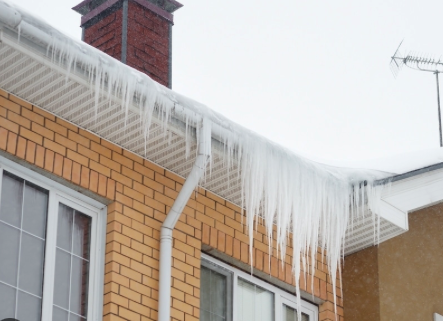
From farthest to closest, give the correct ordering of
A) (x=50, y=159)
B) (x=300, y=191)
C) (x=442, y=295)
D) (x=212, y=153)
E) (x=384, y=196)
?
(x=442, y=295) < (x=384, y=196) < (x=300, y=191) < (x=212, y=153) < (x=50, y=159)

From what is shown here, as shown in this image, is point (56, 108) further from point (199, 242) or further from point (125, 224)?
point (199, 242)

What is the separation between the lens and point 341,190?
315 inches

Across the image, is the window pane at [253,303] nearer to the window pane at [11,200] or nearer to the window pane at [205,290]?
the window pane at [205,290]

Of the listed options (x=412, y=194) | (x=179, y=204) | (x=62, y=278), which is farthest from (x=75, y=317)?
(x=412, y=194)

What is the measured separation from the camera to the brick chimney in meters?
9.66

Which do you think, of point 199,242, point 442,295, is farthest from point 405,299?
point 199,242

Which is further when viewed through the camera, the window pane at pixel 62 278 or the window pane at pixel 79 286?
the window pane at pixel 79 286

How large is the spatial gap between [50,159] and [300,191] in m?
1.98

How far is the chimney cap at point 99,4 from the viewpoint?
10.1 m

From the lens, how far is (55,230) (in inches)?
261

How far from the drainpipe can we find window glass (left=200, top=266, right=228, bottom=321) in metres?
0.61

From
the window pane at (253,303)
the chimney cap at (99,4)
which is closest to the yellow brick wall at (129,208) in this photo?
the window pane at (253,303)

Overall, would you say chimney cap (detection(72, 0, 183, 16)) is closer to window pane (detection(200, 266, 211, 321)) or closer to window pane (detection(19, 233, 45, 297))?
window pane (detection(200, 266, 211, 321))

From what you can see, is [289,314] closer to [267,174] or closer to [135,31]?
[267,174]
